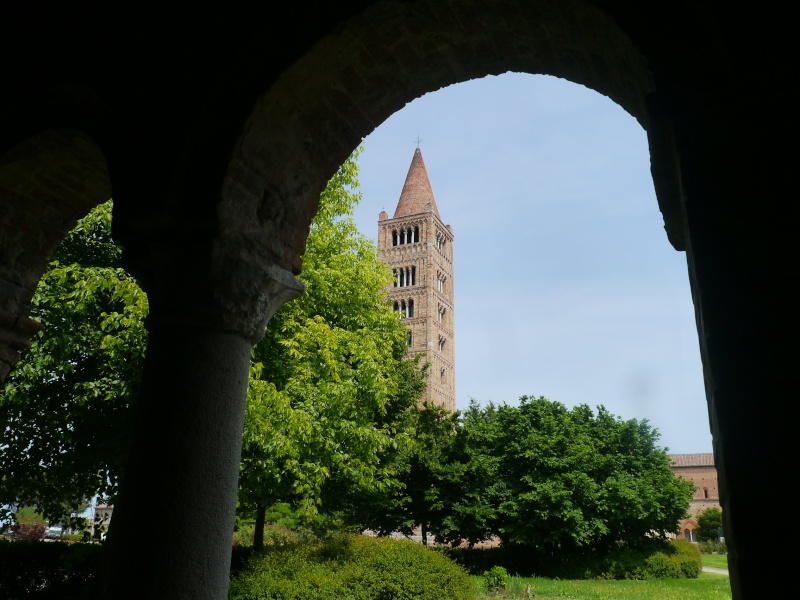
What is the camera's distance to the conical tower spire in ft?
202

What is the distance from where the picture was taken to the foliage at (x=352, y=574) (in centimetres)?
881

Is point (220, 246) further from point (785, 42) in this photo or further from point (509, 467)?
point (509, 467)

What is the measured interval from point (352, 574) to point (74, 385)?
4.86 m

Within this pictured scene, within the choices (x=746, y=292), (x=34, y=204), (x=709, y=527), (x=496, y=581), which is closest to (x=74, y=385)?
(x=34, y=204)

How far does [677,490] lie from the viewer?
24.2m

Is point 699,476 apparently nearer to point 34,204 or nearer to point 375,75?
point 375,75

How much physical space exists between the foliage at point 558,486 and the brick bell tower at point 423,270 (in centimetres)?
3134

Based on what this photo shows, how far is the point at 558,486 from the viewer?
23.1 meters

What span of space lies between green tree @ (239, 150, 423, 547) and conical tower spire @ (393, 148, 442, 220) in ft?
159

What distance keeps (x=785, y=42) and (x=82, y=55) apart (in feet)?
10.4

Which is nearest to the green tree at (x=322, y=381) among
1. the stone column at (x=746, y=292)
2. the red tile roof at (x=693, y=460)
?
the stone column at (x=746, y=292)

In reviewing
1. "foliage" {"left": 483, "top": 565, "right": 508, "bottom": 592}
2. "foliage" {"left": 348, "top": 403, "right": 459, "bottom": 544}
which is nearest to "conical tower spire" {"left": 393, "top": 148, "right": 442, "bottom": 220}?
"foliage" {"left": 348, "top": 403, "right": 459, "bottom": 544}

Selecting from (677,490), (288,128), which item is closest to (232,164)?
(288,128)

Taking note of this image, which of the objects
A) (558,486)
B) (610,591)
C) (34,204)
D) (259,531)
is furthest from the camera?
(558,486)
